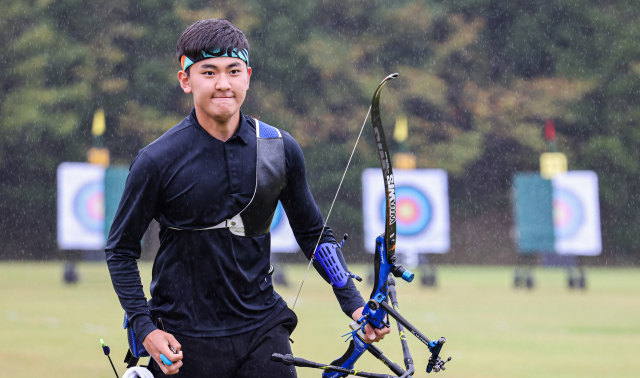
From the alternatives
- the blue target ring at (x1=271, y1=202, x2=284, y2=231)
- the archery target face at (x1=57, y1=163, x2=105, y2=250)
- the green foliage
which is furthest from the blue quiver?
the green foliage

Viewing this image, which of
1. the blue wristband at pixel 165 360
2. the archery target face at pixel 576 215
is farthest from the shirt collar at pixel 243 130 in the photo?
the archery target face at pixel 576 215

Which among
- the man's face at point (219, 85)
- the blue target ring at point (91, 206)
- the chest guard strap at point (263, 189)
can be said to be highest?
the blue target ring at point (91, 206)

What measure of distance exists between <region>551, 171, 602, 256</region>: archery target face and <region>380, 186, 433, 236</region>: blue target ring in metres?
2.71

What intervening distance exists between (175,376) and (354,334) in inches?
18.4

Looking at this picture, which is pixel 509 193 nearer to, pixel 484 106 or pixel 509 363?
pixel 484 106

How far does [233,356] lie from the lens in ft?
8.16

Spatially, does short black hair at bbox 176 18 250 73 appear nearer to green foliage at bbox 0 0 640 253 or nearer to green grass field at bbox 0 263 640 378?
green grass field at bbox 0 263 640 378

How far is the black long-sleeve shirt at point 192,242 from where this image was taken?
244 cm

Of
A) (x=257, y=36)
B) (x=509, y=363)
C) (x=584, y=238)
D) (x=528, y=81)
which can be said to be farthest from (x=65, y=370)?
(x=528, y=81)

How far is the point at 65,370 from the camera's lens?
653 cm

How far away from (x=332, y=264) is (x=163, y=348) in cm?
54

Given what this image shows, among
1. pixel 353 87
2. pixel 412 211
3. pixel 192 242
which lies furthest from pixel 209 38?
pixel 353 87

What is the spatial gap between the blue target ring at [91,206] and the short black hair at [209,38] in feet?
50.3

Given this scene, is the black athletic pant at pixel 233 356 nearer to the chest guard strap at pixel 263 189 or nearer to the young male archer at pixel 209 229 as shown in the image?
the young male archer at pixel 209 229
